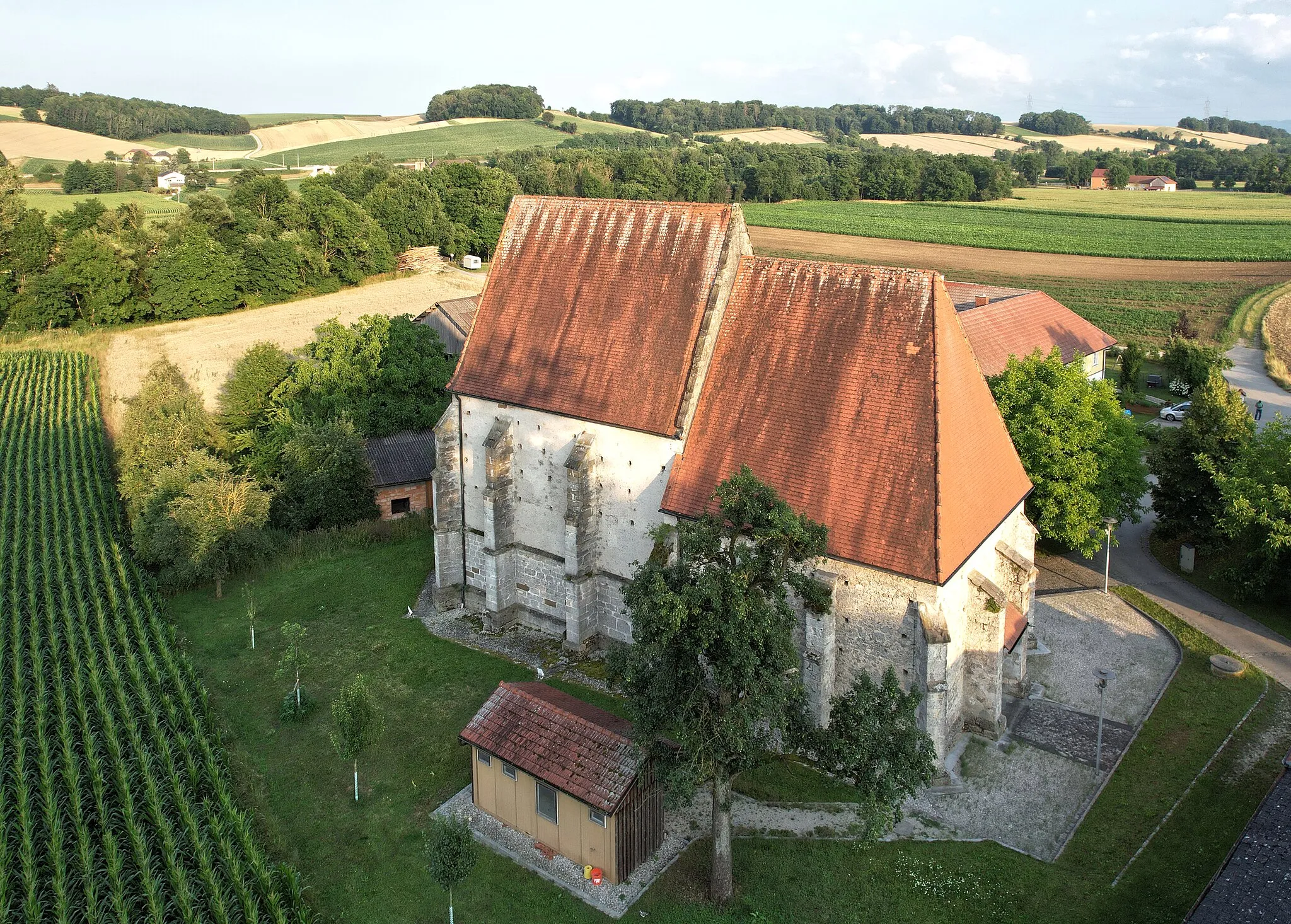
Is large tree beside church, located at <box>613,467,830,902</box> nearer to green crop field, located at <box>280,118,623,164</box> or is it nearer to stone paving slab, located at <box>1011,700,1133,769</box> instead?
stone paving slab, located at <box>1011,700,1133,769</box>

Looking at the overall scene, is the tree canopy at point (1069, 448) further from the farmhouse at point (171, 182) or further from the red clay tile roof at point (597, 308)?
the farmhouse at point (171, 182)

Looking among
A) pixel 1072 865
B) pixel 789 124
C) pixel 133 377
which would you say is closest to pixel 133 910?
pixel 1072 865

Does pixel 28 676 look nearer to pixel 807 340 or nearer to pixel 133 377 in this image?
pixel 807 340

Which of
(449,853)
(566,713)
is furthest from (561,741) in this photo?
(449,853)

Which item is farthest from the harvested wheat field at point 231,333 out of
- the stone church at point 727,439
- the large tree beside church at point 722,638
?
the large tree beside church at point 722,638

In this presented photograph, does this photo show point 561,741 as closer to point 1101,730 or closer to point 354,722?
point 354,722

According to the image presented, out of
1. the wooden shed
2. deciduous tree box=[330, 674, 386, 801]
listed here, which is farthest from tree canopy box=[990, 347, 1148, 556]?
deciduous tree box=[330, 674, 386, 801]
